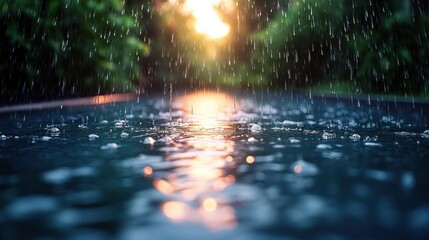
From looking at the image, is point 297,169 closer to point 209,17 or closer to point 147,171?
point 147,171

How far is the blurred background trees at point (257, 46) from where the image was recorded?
13.0 metres

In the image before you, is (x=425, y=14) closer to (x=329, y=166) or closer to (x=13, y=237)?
(x=329, y=166)

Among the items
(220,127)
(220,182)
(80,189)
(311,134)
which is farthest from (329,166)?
(220,127)

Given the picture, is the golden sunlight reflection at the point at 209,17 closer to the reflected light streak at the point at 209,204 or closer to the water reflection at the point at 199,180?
the water reflection at the point at 199,180

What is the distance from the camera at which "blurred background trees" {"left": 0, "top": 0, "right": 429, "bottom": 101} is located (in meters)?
13.0

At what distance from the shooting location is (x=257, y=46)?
104 feet

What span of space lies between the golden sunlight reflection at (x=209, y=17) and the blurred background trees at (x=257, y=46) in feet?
6.35

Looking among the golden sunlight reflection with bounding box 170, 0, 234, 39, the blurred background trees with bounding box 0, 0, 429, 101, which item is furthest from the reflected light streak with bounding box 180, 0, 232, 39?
the blurred background trees with bounding box 0, 0, 429, 101

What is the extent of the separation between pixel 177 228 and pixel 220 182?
4.05 feet

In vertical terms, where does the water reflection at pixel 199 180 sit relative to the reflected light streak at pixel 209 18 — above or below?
below

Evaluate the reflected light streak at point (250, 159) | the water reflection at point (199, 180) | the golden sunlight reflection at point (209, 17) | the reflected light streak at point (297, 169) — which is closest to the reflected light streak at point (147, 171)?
the water reflection at point (199, 180)

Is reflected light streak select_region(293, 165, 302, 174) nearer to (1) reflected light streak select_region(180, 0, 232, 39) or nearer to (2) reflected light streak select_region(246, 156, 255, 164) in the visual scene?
(2) reflected light streak select_region(246, 156, 255, 164)

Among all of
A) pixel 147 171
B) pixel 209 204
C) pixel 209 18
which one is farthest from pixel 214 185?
pixel 209 18

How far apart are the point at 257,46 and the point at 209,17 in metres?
12.3
